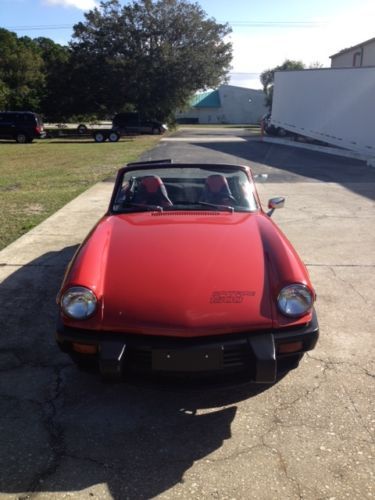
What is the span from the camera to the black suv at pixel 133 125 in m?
32.3

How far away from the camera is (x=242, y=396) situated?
3.02 m

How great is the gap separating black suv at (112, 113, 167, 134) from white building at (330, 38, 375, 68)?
1442 cm

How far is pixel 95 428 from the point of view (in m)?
2.76

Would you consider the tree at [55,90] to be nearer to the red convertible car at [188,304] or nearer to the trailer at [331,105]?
the trailer at [331,105]

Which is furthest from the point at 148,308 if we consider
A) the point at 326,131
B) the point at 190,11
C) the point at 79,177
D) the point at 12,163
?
the point at 190,11

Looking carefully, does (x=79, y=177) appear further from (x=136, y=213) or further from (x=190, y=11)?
(x=190, y=11)

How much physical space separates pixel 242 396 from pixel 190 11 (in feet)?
128

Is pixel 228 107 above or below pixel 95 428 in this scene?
above

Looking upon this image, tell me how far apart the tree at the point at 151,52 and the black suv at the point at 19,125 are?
10.5m

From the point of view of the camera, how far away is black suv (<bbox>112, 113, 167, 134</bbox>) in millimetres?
32312

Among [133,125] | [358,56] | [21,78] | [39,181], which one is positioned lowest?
[39,181]

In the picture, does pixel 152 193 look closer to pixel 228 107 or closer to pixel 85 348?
pixel 85 348

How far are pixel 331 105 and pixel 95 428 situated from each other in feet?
75.8

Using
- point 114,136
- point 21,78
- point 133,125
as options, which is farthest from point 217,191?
point 21,78
